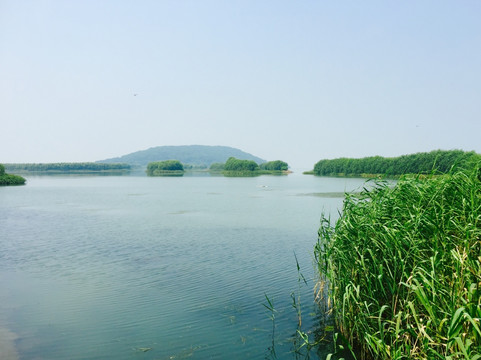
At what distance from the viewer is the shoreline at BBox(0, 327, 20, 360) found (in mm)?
8289

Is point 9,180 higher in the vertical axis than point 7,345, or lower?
higher

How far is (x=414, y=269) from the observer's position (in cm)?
735

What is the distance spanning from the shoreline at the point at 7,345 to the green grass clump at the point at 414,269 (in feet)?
22.6

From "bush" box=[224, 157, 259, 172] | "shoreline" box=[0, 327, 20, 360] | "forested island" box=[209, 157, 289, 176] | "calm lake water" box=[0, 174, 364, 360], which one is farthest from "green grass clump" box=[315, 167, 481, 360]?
"bush" box=[224, 157, 259, 172]

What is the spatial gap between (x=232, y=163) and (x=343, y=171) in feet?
181

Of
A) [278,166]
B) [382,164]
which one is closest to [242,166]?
[278,166]

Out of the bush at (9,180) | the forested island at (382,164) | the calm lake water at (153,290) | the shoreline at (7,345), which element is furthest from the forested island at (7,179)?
the shoreline at (7,345)

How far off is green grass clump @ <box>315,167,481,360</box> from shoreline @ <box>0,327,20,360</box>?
689cm

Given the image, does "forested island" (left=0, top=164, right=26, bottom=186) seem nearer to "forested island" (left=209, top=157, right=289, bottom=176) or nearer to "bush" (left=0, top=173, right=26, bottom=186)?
"bush" (left=0, top=173, right=26, bottom=186)

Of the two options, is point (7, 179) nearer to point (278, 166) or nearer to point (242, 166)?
point (242, 166)

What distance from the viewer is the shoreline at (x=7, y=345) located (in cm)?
829

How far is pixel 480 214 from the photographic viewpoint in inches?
306

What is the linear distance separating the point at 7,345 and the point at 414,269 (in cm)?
871

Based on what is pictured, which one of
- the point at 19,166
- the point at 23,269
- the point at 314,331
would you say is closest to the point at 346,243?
the point at 314,331
